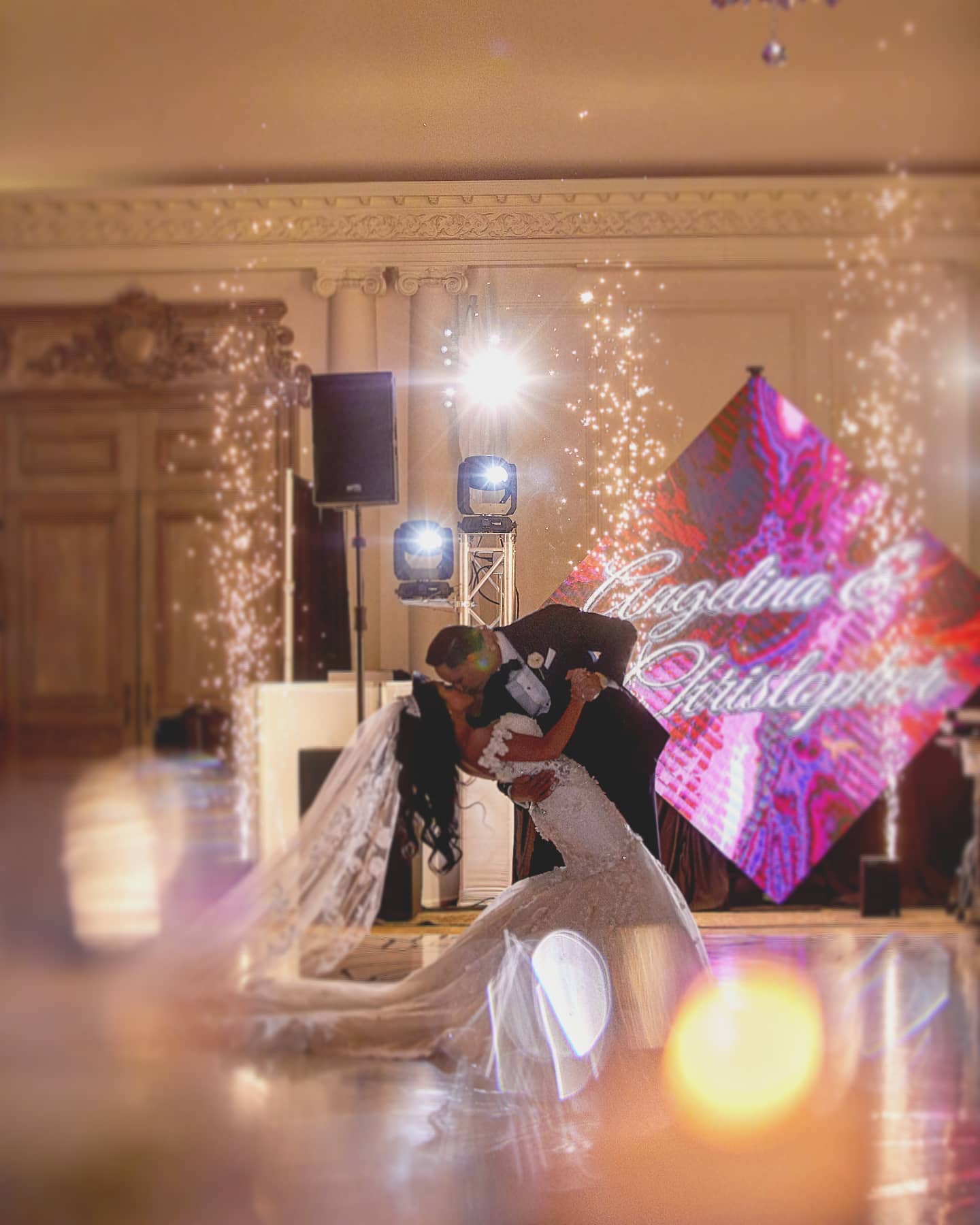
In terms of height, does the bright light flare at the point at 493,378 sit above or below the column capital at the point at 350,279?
below

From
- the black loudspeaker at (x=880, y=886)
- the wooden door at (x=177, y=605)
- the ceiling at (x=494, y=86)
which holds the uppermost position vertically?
the ceiling at (x=494, y=86)

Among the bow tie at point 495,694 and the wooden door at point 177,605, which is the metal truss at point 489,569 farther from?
the wooden door at point 177,605

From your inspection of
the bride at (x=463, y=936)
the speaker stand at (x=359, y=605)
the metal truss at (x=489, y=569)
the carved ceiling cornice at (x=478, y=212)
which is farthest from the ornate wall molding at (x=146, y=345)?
the bride at (x=463, y=936)

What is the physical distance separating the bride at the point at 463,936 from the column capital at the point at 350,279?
658mm

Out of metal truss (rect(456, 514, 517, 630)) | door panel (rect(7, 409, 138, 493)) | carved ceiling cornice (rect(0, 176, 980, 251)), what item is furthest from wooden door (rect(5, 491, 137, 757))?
metal truss (rect(456, 514, 517, 630))

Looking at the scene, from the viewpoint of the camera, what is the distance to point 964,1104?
4.80 ft

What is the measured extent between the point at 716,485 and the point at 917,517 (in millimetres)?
332

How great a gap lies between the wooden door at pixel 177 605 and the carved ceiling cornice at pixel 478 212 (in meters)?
0.43

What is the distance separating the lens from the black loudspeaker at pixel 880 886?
141 centimetres

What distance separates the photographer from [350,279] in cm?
133

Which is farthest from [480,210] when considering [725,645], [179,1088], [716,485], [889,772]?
[179,1088]

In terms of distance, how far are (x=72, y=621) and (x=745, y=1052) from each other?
4.44 feet

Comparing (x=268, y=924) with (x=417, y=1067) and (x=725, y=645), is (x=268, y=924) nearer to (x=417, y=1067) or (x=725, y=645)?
(x=417, y=1067)

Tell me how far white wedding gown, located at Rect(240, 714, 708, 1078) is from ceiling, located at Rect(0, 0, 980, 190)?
1.07 meters
